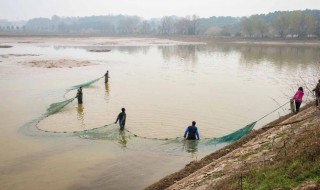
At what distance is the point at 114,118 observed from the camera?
19781 millimetres

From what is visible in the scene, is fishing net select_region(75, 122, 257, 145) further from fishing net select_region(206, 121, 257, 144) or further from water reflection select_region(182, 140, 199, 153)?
water reflection select_region(182, 140, 199, 153)

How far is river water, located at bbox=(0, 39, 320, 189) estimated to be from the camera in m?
12.2

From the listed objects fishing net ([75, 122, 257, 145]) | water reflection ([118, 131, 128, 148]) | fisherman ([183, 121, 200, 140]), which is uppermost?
fisherman ([183, 121, 200, 140])

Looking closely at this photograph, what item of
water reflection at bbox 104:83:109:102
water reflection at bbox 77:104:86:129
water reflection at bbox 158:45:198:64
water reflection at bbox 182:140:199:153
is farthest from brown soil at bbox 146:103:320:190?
water reflection at bbox 158:45:198:64

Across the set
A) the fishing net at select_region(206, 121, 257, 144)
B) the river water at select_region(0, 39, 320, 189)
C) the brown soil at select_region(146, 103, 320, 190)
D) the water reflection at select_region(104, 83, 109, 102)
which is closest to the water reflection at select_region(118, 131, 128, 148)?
the river water at select_region(0, 39, 320, 189)

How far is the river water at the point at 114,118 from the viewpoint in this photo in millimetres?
12164

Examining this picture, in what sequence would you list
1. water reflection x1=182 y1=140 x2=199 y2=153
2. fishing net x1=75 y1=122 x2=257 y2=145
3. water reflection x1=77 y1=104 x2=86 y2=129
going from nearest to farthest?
water reflection x1=182 y1=140 x2=199 y2=153, fishing net x1=75 y1=122 x2=257 y2=145, water reflection x1=77 y1=104 x2=86 y2=129

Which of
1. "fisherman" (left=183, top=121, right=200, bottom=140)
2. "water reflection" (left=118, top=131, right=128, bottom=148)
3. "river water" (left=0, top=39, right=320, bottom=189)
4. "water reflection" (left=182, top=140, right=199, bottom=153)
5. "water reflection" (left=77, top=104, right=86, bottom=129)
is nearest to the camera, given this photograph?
"river water" (left=0, top=39, right=320, bottom=189)

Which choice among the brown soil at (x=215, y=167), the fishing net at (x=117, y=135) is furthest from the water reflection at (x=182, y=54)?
the brown soil at (x=215, y=167)

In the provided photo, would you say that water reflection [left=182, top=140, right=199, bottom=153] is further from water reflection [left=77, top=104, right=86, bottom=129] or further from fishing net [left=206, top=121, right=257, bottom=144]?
water reflection [left=77, top=104, right=86, bottom=129]

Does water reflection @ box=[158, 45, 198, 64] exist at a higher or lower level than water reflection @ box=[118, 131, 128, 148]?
higher

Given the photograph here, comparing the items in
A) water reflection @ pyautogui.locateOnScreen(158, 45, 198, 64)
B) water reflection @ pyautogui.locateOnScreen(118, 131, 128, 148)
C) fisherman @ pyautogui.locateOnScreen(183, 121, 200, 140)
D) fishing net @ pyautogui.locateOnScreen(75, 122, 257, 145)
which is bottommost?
water reflection @ pyautogui.locateOnScreen(118, 131, 128, 148)

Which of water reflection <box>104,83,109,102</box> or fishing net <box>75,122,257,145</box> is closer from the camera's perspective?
fishing net <box>75,122,257,145</box>

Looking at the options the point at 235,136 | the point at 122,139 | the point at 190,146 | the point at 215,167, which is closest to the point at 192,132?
the point at 190,146
